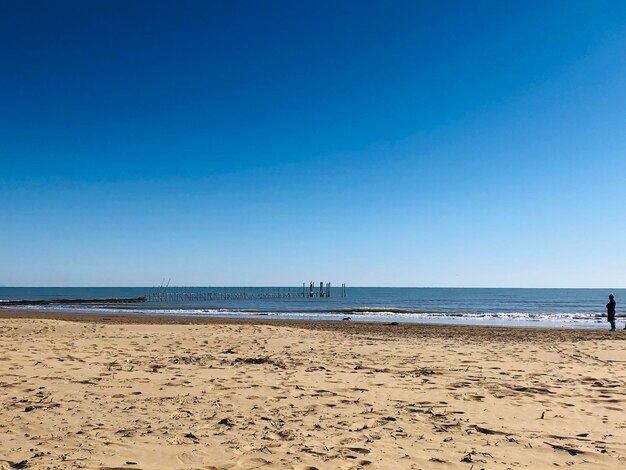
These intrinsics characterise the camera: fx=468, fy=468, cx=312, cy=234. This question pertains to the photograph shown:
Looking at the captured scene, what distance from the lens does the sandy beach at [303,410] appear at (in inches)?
179

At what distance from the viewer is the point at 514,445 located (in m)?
4.94

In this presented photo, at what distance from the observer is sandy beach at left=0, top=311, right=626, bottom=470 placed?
4555mm

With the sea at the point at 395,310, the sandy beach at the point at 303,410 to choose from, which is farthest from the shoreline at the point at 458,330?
the sandy beach at the point at 303,410

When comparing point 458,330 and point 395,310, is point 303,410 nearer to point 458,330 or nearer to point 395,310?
point 458,330

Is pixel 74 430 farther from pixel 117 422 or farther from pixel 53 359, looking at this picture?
pixel 53 359

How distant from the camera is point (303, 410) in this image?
20.2 ft

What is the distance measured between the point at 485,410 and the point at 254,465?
11.4 feet

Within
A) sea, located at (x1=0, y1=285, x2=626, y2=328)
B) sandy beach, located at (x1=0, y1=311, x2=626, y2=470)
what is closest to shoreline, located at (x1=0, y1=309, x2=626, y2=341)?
sea, located at (x1=0, y1=285, x2=626, y2=328)

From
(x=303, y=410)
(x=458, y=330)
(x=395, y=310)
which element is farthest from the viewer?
(x=395, y=310)

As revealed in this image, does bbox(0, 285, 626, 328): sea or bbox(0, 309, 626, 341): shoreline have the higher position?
bbox(0, 309, 626, 341): shoreline

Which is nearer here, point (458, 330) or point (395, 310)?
point (458, 330)

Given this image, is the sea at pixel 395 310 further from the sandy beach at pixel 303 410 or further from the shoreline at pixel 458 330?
the sandy beach at pixel 303 410

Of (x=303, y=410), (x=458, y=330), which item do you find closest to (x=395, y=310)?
(x=458, y=330)

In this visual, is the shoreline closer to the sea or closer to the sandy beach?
the sea
